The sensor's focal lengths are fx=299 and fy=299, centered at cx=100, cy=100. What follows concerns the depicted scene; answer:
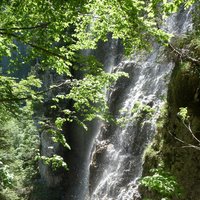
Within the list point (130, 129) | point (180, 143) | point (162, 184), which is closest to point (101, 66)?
point (180, 143)

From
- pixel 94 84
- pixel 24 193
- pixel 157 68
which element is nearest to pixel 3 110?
pixel 94 84

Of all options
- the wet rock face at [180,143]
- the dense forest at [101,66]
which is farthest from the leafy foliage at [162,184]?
the wet rock face at [180,143]

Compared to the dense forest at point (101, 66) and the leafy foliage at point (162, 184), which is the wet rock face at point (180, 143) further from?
the leafy foliage at point (162, 184)

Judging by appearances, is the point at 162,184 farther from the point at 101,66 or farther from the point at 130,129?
the point at 130,129

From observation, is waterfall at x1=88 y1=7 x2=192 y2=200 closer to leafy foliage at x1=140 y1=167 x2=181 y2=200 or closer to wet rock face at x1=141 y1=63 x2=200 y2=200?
wet rock face at x1=141 y1=63 x2=200 y2=200

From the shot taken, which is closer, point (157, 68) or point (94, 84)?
point (94, 84)

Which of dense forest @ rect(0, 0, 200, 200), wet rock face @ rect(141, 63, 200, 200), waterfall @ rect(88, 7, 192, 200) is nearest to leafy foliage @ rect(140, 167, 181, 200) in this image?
dense forest @ rect(0, 0, 200, 200)

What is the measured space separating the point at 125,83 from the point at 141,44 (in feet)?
36.4

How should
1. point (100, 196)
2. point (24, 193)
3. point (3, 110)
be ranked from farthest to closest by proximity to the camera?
point (24, 193), point (100, 196), point (3, 110)

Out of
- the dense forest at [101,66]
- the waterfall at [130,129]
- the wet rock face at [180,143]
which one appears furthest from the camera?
the waterfall at [130,129]

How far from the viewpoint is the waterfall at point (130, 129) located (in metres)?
12.5

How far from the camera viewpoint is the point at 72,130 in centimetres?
2306

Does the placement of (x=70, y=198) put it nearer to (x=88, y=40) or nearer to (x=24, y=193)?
(x=24, y=193)

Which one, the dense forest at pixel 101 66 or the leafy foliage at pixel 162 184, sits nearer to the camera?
the leafy foliage at pixel 162 184
